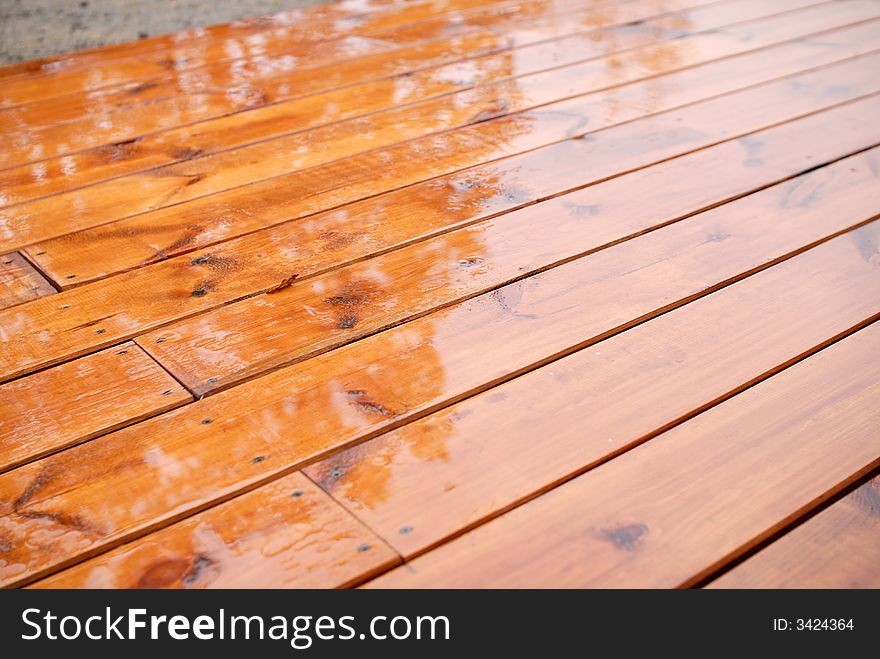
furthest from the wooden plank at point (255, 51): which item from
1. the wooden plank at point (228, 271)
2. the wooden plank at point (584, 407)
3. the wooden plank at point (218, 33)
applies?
the wooden plank at point (584, 407)

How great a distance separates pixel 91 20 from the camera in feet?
7.67

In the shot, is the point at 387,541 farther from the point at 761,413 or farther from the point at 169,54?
the point at 169,54

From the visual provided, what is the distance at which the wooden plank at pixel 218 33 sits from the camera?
2240 mm

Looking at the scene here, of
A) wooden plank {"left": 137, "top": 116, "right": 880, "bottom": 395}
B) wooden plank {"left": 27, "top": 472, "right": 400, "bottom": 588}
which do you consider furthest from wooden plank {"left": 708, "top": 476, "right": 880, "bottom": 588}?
wooden plank {"left": 137, "top": 116, "right": 880, "bottom": 395}

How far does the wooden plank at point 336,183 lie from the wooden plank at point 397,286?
0.21m

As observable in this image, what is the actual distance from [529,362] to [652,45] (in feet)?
4.40

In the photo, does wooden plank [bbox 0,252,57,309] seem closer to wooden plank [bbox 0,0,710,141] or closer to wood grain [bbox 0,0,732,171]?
wood grain [bbox 0,0,732,171]

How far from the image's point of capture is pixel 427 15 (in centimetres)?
248

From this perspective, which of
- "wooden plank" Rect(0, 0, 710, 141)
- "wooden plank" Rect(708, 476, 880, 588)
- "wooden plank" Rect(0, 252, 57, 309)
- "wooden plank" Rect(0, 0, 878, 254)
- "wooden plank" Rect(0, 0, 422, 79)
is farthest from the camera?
"wooden plank" Rect(0, 0, 422, 79)

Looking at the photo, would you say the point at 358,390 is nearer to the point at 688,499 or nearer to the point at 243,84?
the point at 688,499

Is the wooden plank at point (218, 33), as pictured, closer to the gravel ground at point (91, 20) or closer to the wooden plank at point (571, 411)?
A: the gravel ground at point (91, 20)

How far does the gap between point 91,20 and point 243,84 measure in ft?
1.82

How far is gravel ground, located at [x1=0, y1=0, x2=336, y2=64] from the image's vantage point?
227 centimetres

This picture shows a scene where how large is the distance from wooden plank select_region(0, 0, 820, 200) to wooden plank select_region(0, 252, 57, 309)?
0.77 ft
